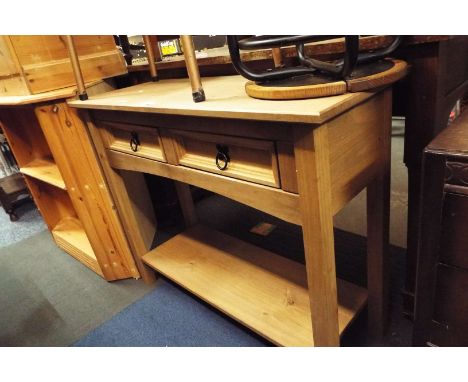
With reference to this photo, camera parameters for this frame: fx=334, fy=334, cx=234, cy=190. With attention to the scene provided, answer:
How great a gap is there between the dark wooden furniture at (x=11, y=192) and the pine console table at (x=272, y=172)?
54.3 inches

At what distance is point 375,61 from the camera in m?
0.68

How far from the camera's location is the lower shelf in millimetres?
1597

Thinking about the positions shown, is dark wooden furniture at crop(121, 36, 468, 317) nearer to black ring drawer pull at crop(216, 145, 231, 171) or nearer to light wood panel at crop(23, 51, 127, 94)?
black ring drawer pull at crop(216, 145, 231, 171)

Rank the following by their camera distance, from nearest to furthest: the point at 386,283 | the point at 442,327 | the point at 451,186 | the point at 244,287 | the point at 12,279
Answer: the point at 451,186, the point at 442,327, the point at 386,283, the point at 244,287, the point at 12,279

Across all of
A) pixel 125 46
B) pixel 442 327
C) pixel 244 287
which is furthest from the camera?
pixel 125 46

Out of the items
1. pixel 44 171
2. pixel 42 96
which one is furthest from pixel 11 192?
pixel 42 96

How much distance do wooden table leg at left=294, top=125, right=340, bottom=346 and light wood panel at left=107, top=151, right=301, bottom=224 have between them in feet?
0.11

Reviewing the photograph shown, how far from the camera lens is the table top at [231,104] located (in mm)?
535

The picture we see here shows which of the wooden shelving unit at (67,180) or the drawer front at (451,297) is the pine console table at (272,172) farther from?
the drawer front at (451,297)

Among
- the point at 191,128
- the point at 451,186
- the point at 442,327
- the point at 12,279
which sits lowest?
the point at 12,279
